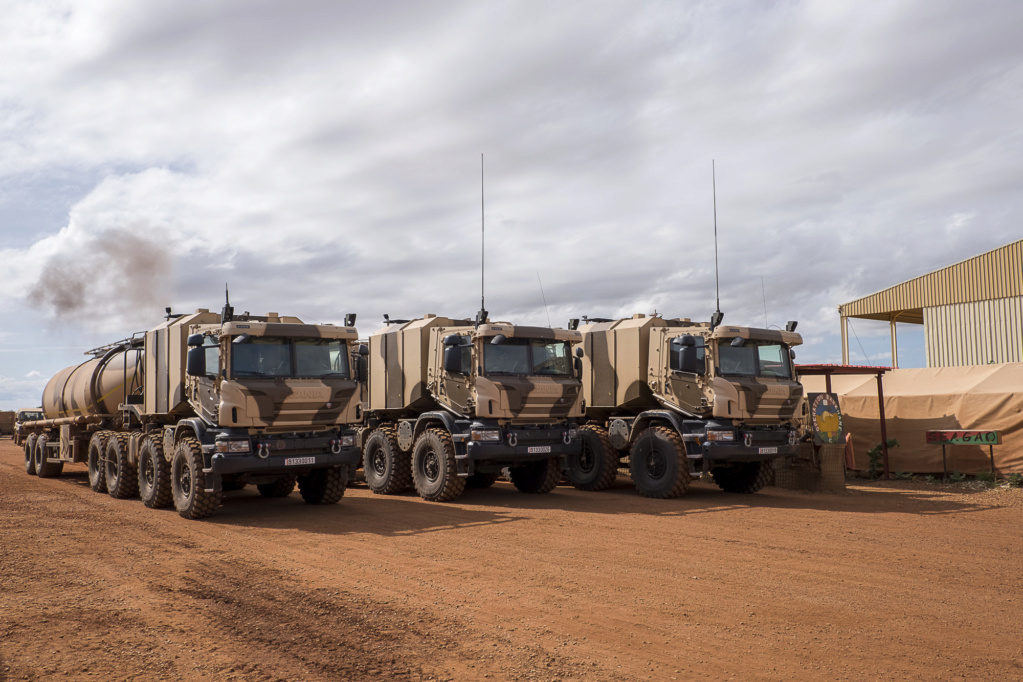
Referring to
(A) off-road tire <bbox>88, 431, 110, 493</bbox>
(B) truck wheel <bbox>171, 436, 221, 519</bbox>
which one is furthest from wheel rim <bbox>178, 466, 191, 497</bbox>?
(A) off-road tire <bbox>88, 431, 110, 493</bbox>

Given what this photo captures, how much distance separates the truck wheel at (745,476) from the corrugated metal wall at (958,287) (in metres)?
15.6

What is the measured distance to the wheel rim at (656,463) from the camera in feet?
49.5

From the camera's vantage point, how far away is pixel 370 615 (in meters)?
6.81

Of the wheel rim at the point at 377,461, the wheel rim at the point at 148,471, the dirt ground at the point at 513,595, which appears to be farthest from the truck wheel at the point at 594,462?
the wheel rim at the point at 148,471

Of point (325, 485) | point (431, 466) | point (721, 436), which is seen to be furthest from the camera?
point (431, 466)

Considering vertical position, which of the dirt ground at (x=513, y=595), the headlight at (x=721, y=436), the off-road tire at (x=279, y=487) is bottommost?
the dirt ground at (x=513, y=595)

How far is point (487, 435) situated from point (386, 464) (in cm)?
301

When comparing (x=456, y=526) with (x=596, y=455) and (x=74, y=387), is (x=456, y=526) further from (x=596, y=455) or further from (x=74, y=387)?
(x=74, y=387)

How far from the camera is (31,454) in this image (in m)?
22.0

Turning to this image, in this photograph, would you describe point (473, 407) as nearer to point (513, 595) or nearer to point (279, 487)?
point (279, 487)

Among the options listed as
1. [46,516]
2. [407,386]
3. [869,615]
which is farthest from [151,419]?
[869,615]

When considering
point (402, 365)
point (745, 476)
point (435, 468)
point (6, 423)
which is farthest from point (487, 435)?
point (6, 423)

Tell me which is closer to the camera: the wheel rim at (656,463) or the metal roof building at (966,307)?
the wheel rim at (656,463)

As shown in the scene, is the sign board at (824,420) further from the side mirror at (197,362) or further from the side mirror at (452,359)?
the side mirror at (197,362)
